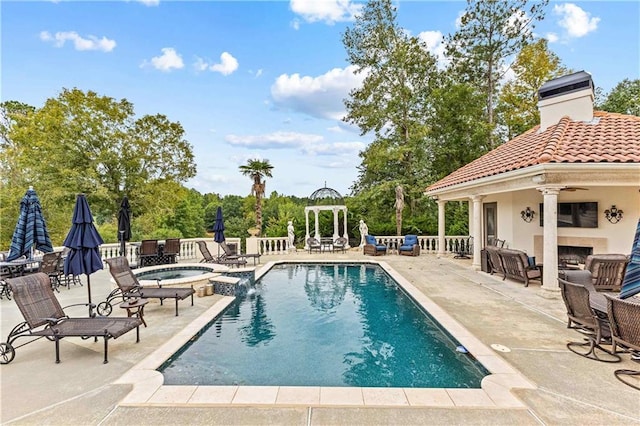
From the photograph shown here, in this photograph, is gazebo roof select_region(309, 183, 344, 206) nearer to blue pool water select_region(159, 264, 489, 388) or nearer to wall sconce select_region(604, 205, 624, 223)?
blue pool water select_region(159, 264, 489, 388)

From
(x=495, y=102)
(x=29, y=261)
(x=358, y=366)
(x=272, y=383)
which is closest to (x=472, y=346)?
(x=358, y=366)

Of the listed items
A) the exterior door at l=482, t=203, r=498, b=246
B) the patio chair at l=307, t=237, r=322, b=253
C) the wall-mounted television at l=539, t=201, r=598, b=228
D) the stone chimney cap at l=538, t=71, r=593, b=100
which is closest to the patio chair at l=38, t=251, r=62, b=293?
the patio chair at l=307, t=237, r=322, b=253

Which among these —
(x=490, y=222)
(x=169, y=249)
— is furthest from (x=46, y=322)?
(x=490, y=222)

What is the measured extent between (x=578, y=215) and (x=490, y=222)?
3.85 metres

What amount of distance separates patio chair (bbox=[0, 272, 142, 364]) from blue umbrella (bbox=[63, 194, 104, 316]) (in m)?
0.80

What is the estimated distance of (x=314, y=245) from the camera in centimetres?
1789

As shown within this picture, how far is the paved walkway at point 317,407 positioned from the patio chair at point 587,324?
0.19m

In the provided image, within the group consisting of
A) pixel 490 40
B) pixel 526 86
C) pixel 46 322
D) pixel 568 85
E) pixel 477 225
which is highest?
pixel 490 40

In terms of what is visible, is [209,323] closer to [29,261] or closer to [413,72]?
[29,261]

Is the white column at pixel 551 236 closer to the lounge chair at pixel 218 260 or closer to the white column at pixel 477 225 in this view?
the white column at pixel 477 225

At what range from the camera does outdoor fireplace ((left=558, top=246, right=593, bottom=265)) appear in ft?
31.9

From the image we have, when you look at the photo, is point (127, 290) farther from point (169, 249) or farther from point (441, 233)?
point (441, 233)

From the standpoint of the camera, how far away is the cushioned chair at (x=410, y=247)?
1614 centimetres

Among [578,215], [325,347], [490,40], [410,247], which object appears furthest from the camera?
[490,40]
